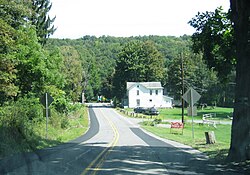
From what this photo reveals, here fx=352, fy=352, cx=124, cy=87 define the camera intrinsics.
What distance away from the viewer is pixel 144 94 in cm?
9944

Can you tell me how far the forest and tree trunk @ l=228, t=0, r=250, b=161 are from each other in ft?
2.47

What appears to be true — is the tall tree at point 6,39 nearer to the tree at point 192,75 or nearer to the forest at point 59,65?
the forest at point 59,65

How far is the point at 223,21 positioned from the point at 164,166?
823 cm

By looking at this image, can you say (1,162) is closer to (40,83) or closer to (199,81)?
(40,83)

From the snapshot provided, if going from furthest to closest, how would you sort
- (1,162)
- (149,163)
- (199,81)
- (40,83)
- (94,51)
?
(94,51), (199,81), (40,83), (149,163), (1,162)

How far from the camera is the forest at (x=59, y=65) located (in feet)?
56.9

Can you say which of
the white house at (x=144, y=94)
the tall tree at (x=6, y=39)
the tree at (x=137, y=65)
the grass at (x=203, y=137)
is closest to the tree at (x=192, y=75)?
the white house at (x=144, y=94)

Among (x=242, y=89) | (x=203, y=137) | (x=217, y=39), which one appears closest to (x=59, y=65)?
(x=203, y=137)

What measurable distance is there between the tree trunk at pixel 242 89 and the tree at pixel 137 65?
91297 mm

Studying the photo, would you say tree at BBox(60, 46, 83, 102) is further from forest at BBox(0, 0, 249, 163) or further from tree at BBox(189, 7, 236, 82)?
tree at BBox(189, 7, 236, 82)

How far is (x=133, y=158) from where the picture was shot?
14.2 m

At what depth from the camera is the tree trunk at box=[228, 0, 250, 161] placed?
41.8 feet

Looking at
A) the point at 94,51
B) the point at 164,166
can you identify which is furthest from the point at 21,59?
the point at 94,51

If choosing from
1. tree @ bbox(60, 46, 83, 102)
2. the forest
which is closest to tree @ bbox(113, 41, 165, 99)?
the forest
